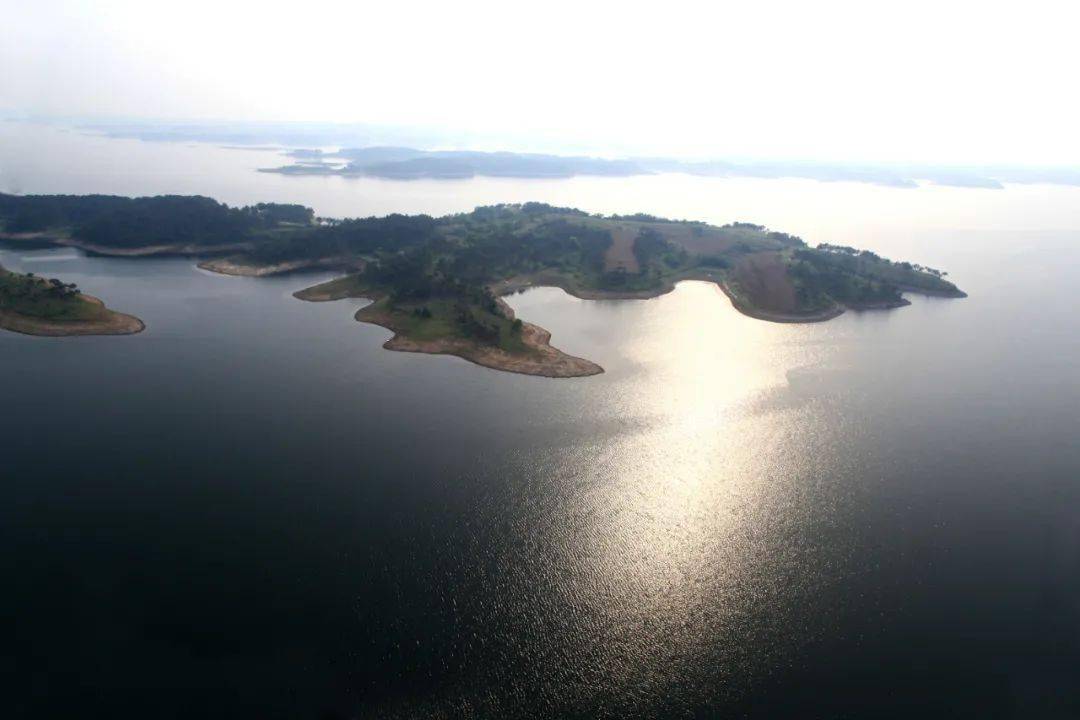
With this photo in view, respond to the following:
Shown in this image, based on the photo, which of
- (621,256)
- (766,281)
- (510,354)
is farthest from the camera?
(621,256)

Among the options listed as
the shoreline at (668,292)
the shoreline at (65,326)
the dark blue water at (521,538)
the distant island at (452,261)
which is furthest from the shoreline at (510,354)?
the shoreline at (65,326)

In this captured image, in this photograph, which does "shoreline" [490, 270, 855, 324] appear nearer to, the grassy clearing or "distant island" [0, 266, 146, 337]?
"distant island" [0, 266, 146, 337]

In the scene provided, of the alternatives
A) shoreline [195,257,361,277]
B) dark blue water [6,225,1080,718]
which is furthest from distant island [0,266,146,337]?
shoreline [195,257,361,277]

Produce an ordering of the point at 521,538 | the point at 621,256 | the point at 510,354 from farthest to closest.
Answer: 1. the point at 621,256
2. the point at 510,354
3. the point at 521,538

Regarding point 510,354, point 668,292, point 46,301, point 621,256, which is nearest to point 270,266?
point 46,301

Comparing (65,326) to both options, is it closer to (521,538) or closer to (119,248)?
(119,248)

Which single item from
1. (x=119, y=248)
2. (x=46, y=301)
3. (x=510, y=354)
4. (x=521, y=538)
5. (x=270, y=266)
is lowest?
(x=521, y=538)

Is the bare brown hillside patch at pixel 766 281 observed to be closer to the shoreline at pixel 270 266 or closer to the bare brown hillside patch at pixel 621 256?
the bare brown hillside patch at pixel 621 256
